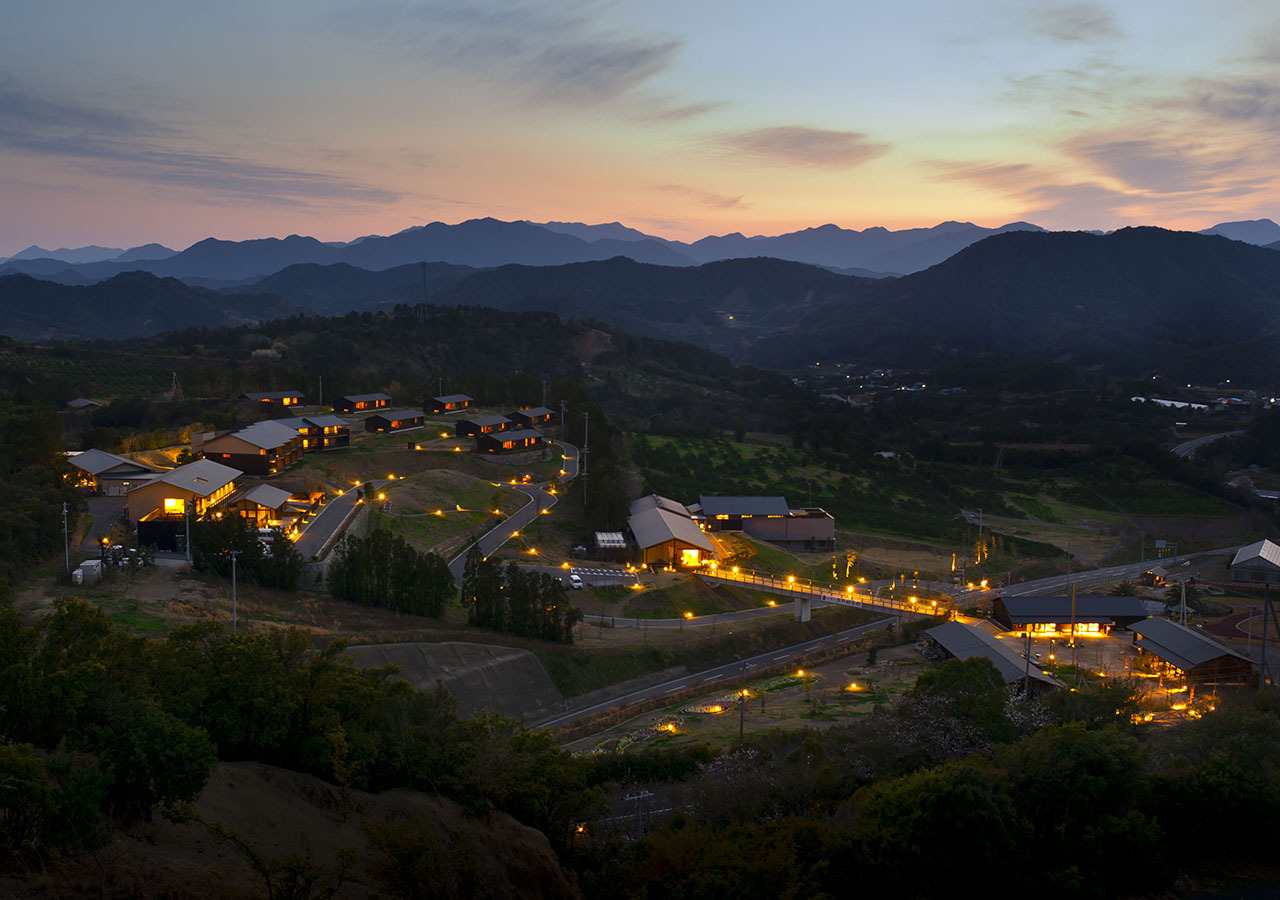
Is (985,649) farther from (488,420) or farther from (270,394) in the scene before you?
(270,394)

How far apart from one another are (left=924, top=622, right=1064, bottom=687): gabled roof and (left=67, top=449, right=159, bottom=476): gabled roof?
36354 millimetres

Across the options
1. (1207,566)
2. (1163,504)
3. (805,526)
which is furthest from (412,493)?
(1163,504)

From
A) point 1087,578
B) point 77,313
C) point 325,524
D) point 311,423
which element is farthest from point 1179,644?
point 77,313

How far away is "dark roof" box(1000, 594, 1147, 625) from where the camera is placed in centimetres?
3938

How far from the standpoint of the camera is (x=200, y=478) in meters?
37.2

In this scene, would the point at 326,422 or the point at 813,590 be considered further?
the point at 326,422

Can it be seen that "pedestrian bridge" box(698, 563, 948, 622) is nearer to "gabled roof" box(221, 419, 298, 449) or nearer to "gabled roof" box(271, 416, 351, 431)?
"gabled roof" box(221, 419, 298, 449)

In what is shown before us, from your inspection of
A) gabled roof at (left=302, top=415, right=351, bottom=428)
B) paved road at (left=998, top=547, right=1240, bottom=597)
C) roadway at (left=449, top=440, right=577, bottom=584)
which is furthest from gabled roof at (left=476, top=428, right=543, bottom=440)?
paved road at (left=998, top=547, right=1240, bottom=597)

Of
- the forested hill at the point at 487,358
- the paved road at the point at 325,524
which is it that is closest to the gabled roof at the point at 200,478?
the paved road at the point at 325,524

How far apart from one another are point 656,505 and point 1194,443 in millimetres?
77900

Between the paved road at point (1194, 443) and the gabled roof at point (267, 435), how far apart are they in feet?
277

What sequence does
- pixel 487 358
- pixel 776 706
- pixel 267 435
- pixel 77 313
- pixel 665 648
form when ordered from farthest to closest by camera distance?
1. pixel 77 313
2. pixel 487 358
3. pixel 267 435
4. pixel 665 648
5. pixel 776 706

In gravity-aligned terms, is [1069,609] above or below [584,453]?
below

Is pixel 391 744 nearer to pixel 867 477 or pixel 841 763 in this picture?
pixel 841 763
